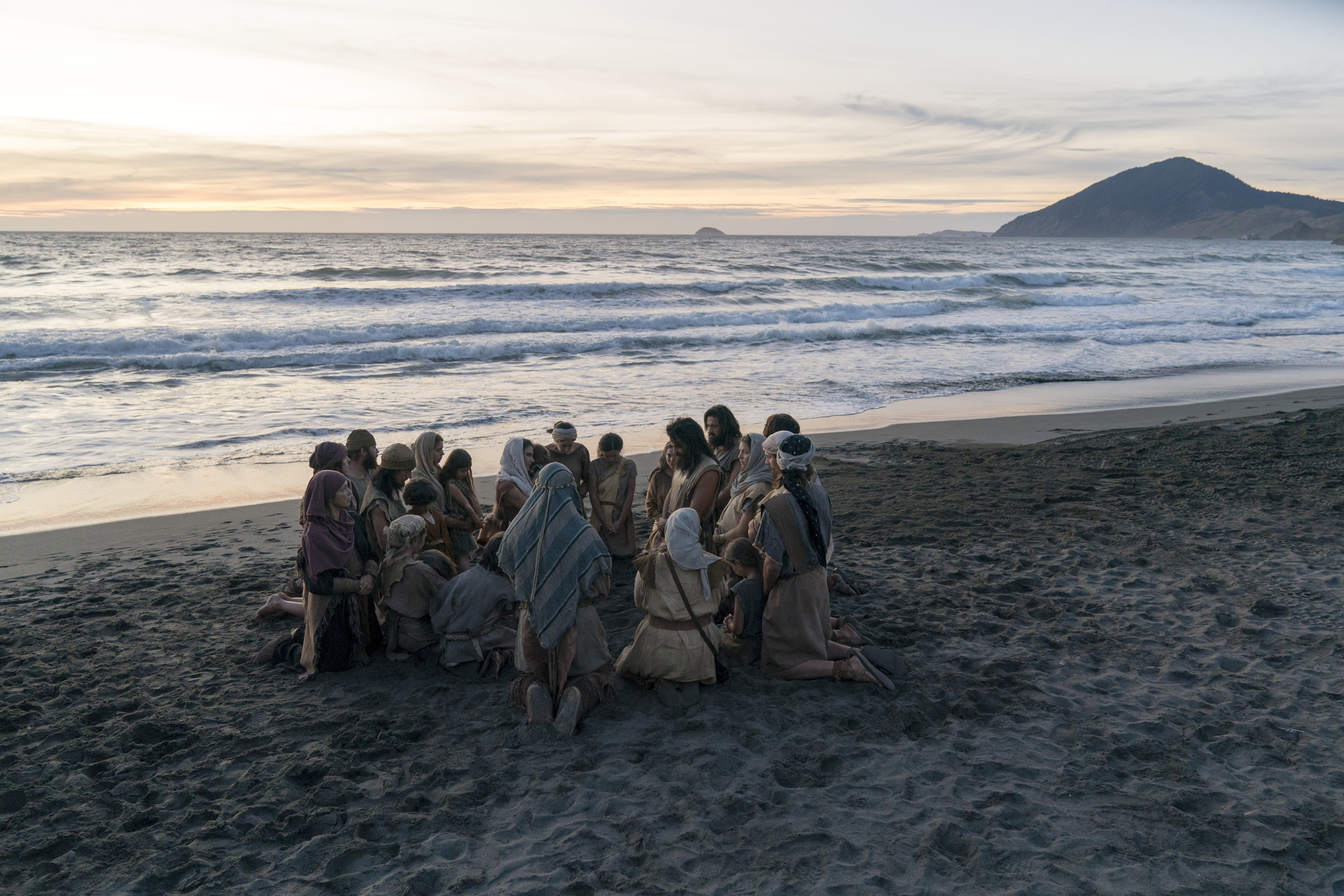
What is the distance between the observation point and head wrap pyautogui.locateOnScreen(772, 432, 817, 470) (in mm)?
4480

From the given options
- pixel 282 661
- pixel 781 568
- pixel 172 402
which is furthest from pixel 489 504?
pixel 172 402

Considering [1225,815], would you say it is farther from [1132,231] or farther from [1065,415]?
[1132,231]

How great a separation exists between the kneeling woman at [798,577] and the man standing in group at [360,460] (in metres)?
2.79

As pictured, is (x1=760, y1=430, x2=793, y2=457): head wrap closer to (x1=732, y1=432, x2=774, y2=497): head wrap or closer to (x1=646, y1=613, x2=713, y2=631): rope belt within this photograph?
(x1=732, y1=432, x2=774, y2=497): head wrap

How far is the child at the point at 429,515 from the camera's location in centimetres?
513

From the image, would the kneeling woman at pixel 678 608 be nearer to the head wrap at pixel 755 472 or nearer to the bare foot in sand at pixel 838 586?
the head wrap at pixel 755 472

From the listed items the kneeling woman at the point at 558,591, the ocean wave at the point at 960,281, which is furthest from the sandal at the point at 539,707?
the ocean wave at the point at 960,281

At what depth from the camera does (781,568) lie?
460 cm

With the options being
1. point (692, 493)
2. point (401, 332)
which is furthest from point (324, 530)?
point (401, 332)

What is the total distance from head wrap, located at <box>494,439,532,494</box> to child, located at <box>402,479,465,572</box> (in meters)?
0.49

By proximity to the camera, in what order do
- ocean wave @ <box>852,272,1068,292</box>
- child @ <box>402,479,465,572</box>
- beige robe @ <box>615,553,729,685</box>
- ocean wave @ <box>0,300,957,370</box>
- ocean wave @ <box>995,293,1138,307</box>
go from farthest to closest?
ocean wave @ <box>852,272,1068,292</box> < ocean wave @ <box>995,293,1138,307</box> < ocean wave @ <box>0,300,957,370</box> < child @ <box>402,479,465,572</box> < beige robe @ <box>615,553,729,685</box>

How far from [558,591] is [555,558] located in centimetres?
17

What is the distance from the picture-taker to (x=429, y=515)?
5.38m

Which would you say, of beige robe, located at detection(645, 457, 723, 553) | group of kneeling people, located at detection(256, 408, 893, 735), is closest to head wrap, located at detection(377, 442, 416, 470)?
group of kneeling people, located at detection(256, 408, 893, 735)
